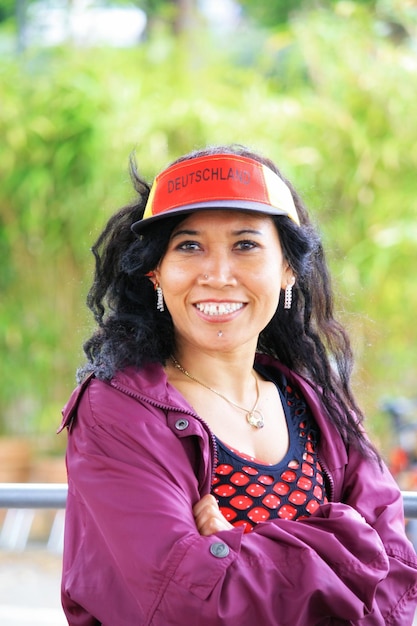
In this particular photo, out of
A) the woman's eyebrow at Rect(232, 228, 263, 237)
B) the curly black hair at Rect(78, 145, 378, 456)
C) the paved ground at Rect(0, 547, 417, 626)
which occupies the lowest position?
the paved ground at Rect(0, 547, 417, 626)

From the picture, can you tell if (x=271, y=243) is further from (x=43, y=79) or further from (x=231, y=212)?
(x=43, y=79)

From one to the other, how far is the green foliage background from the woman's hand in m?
3.18

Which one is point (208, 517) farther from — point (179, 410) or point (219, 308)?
point (219, 308)

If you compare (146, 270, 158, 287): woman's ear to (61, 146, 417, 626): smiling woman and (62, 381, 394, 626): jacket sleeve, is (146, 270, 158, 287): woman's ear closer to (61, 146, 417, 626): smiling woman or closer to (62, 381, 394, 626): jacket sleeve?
(61, 146, 417, 626): smiling woman

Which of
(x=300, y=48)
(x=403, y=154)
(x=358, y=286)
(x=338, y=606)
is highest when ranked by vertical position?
(x=300, y=48)

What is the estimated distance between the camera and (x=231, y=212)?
5.43 ft

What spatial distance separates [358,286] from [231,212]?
3.15m

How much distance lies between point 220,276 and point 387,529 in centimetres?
53

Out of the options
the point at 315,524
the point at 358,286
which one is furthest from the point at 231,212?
the point at 358,286

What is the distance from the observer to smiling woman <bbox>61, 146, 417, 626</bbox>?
1.44 meters

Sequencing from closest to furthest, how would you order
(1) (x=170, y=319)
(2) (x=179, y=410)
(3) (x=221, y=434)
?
(2) (x=179, y=410) → (3) (x=221, y=434) → (1) (x=170, y=319)

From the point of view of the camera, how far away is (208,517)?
1500mm

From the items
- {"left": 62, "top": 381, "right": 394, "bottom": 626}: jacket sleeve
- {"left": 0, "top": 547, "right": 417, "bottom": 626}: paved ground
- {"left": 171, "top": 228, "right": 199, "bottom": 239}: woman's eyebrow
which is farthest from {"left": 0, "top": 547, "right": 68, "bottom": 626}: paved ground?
{"left": 171, "top": 228, "right": 199, "bottom": 239}: woman's eyebrow

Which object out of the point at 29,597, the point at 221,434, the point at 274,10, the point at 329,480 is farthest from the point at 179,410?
the point at 274,10
